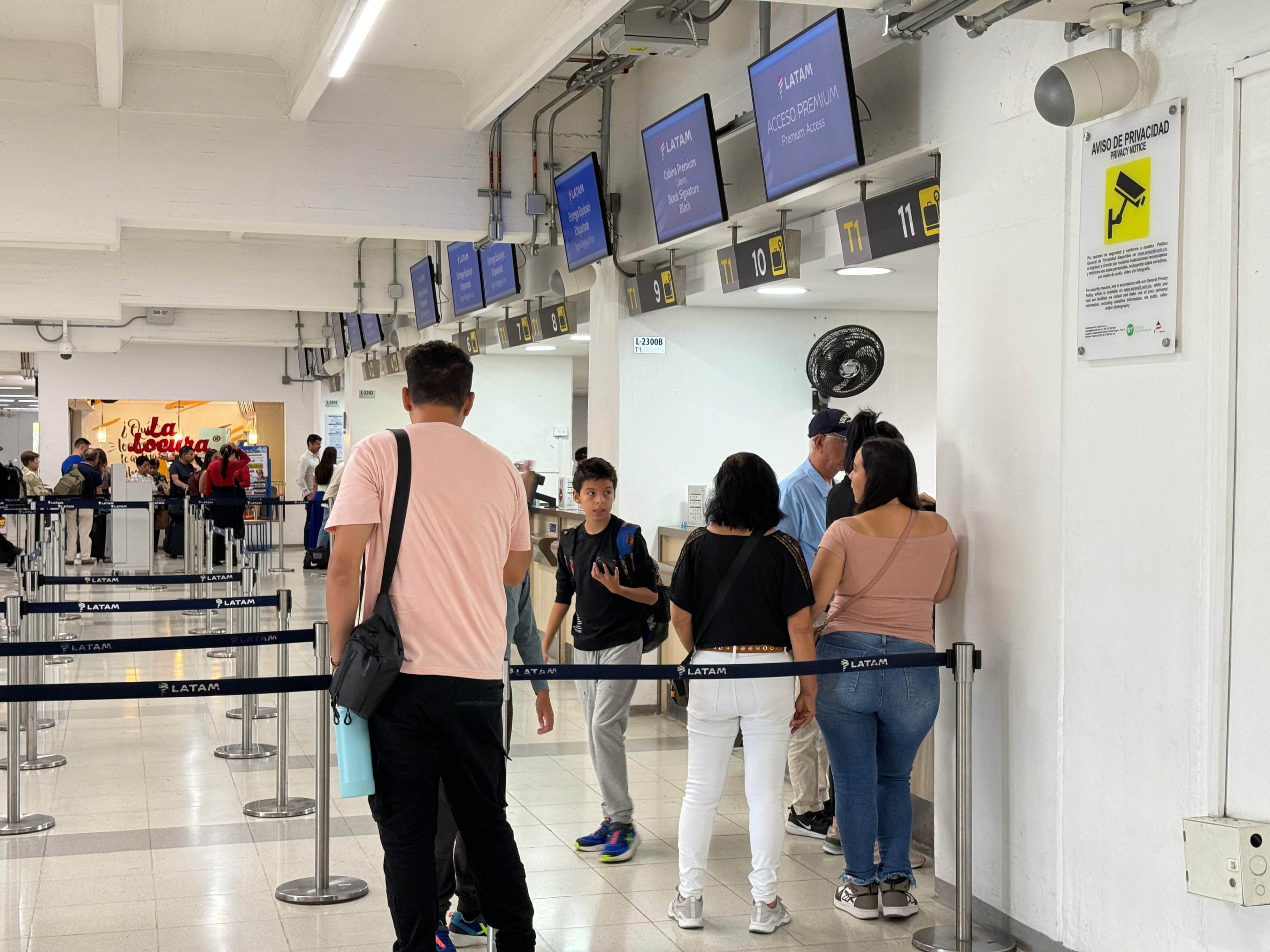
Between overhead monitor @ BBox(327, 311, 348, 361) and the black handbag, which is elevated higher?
overhead monitor @ BBox(327, 311, 348, 361)

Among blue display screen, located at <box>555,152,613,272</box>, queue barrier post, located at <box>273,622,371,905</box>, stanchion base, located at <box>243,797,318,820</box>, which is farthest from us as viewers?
blue display screen, located at <box>555,152,613,272</box>

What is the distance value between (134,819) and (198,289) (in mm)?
7610

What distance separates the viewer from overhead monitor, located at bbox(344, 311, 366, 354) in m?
14.7

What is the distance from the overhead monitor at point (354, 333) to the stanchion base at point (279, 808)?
9.45 m

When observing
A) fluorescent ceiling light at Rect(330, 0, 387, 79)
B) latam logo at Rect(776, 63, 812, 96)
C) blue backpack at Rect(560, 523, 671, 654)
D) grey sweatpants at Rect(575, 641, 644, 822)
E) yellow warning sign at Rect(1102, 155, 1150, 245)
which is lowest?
grey sweatpants at Rect(575, 641, 644, 822)

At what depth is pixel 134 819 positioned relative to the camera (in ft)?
17.5

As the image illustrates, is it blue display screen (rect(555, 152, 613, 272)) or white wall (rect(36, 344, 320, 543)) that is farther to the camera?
white wall (rect(36, 344, 320, 543))

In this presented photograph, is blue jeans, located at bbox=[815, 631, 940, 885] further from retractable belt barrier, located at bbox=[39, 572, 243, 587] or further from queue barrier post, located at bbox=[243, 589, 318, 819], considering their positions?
retractable belt barrier, located at bbox=[39, 572, 243, 587]

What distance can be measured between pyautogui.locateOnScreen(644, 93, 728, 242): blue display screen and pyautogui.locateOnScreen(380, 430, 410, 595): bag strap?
331cm


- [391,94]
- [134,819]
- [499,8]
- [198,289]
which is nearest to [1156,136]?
[499,8]

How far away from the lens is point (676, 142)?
624 cm

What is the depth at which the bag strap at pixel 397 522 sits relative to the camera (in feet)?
9.89

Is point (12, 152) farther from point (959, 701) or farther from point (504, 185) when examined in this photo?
point (959, 701)

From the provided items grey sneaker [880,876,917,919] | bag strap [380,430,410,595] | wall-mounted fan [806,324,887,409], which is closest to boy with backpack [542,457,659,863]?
grey sneaker [880,876,917,919]
